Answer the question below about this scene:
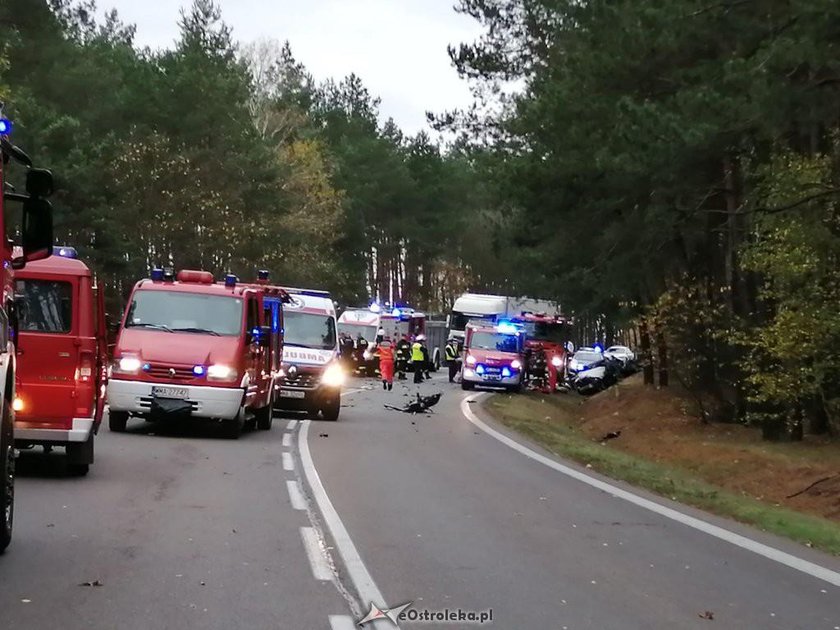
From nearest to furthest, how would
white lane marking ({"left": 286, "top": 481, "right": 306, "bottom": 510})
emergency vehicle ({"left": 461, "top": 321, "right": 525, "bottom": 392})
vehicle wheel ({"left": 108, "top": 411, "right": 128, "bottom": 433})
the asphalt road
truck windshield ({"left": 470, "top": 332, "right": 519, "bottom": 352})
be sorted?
the asphalt road
white lane marking ({"left": 286, "top": 481, "right": 306, "bottom": 510})
vehicle wheel ({"left": 108, "top": 411, "right": 128, "bottom": 433})
emergency vehicle ({"left": 461, "top": 321, "right": 525, "bottom": 392})
truck windshield ({"left": 470, "top": 332, "right": 519, "bottom": 352})

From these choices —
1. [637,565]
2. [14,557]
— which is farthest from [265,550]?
[637,565]

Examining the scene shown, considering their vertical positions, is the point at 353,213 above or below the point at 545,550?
above

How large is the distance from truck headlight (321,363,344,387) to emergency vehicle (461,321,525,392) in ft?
59.4

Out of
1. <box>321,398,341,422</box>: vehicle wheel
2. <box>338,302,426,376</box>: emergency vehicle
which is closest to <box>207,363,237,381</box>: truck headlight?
<box>321,398,341,422</box>: vehicle wheel

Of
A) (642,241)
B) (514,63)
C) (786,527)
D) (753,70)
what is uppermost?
(514,63)

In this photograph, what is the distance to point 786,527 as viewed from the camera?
12.4 metres

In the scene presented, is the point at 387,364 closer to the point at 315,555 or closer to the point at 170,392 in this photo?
the point at 170,392

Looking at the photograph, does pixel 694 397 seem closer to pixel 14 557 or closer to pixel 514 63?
pixel 514 63

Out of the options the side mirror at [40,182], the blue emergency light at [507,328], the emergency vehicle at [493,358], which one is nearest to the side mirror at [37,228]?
the side mirror at [40,182]

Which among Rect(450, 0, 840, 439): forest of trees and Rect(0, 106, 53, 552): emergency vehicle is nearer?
Rect(0, 106, 53, 552): emergency vehicle

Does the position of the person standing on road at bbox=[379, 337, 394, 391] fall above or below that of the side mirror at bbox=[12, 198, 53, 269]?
below

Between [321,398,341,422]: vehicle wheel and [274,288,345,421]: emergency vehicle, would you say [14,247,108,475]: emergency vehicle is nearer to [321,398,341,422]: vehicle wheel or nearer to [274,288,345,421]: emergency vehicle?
[274,288,345,421]: emergency vehicle

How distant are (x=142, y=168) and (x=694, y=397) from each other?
88.2 ft

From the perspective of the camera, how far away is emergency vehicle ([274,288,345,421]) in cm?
2578
